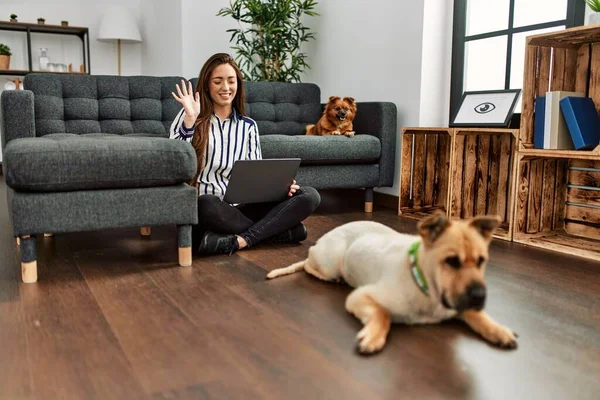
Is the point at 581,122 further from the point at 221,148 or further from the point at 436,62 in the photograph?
the point at 221,148

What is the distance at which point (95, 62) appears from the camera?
6379 millimetres

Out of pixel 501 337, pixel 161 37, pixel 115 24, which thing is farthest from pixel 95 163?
pixel 115 24

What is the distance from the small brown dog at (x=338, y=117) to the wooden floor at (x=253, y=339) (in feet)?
5.09

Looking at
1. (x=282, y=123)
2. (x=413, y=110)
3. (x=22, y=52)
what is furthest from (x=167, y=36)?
(x=413, y=110)

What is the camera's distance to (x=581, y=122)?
2500 mm

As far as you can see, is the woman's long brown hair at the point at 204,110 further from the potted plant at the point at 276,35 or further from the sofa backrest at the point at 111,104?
the potted plant at the point at 276,35

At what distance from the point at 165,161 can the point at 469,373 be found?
1275 millimetres

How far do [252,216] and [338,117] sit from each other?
1291 millimetres

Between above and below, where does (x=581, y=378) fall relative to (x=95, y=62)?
below

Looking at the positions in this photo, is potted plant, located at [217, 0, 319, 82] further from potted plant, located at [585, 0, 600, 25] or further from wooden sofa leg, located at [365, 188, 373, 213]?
potted plant, located at [585, 0, 600, 25]

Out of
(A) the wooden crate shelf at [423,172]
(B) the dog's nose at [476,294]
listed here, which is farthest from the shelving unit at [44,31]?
(B) the dog's nose at [476,294]

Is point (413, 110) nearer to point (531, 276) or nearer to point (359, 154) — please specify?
point (359, 154)

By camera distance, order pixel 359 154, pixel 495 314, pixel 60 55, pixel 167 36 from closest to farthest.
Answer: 1. pixel 495 314
2. pixel 359 154
3. pixel 167 36
4. pixel 60 55

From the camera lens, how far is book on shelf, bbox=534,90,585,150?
2.53m
